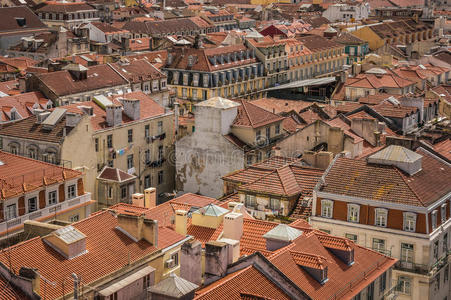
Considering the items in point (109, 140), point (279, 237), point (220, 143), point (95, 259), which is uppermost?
point (95, 259)

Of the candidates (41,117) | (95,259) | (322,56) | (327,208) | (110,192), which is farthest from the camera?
(322,56)

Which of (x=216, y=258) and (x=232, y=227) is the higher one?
(x=216, y=258)

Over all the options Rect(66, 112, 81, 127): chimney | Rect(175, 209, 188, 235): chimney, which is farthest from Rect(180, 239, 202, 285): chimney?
Rect(66, 112, 81, 127): chimney

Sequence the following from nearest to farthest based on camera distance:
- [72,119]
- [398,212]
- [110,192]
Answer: [398,212]
[72,119]
[110,192]

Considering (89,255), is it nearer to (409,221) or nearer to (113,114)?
(409,221)

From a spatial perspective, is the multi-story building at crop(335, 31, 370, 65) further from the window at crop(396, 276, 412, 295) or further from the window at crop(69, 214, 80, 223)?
the window at crop(396, 276, 412, 295)

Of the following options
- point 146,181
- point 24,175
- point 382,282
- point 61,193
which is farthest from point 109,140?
point 382,282
